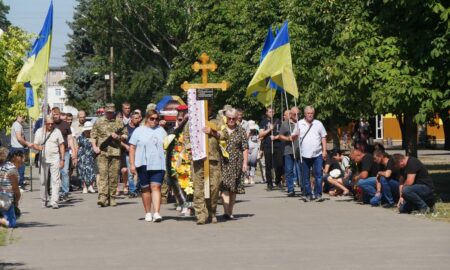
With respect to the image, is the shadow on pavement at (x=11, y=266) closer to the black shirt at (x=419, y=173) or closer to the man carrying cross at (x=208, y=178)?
the man carrying cross at (x=208, y=178)

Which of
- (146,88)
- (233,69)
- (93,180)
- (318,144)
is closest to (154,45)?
(146,88)

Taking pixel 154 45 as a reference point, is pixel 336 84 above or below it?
below

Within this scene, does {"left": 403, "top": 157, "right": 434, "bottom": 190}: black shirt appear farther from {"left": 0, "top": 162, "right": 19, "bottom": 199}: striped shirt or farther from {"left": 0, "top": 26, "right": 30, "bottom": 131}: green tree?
{"left": 0, "top": 26, "right": 30, "bottom": 131}: green tree

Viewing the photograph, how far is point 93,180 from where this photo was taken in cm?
2580

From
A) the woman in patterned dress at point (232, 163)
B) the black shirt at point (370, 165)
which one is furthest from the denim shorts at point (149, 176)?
the black shirt at point (370, 165)

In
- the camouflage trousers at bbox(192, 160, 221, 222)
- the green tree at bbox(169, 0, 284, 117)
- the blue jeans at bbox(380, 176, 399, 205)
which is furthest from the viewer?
the green tree at bbox(169, 0, 284, 117)

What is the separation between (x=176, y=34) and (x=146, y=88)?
5.13 m

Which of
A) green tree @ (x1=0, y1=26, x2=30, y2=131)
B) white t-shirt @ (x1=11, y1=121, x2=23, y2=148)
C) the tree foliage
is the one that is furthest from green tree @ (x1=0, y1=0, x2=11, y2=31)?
white t-shirt @ (x1=11, y1=121, x2=23, y2=148)

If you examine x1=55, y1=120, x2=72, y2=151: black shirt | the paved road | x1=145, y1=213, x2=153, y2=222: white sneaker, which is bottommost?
the paved road

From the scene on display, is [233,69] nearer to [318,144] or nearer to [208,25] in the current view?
[208,25]

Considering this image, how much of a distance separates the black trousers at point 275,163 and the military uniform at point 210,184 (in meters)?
8.26

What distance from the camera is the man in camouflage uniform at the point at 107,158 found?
20.6 meters

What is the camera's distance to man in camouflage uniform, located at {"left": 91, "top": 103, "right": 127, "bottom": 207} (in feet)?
67.5

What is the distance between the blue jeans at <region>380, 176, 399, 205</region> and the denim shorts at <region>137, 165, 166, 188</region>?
3945 millimetres
